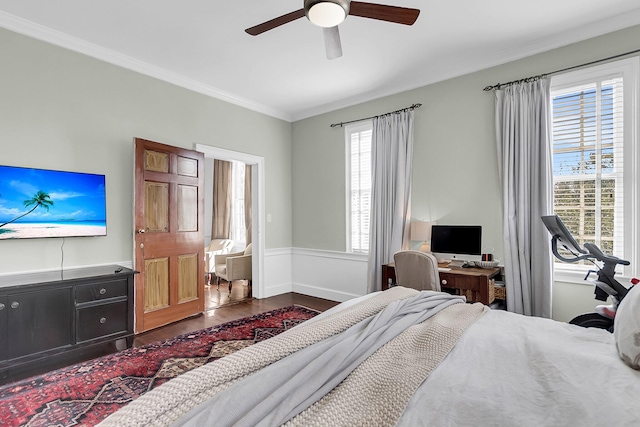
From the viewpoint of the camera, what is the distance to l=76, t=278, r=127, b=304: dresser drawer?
2830 millimetres

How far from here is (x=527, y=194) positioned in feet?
10.6

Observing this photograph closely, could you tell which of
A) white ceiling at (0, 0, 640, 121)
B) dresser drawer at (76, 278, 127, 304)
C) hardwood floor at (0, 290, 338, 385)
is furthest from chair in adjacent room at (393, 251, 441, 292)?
dresser drawer at (76, 278, 127, 304)

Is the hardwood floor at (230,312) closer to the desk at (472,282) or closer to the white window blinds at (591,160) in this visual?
the desk at (472,282)

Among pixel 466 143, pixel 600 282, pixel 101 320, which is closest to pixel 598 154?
pixel 466 143

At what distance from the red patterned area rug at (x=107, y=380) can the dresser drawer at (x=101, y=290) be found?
53cm

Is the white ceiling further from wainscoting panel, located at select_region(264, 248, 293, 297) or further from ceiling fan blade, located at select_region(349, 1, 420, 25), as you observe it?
wainscoting panel, located at select_region(264, 248, 293, 297)

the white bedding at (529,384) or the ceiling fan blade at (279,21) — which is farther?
the ceiling fan blade at (279,21)

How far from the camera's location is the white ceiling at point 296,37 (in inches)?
108

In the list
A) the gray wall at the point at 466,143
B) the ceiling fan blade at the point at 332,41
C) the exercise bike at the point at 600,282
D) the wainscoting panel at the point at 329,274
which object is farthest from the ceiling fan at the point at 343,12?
the wainscoting panel at the point at 329,274

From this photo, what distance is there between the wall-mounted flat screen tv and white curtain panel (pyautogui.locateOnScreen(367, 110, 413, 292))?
3108mm

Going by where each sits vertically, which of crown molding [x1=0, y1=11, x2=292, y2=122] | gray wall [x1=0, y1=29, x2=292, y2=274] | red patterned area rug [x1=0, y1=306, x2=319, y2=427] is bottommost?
red patterned area rug [x1=0, y1=306, x2=319, y2=427]

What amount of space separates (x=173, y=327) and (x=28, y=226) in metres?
1.70

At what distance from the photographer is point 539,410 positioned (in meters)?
1.02

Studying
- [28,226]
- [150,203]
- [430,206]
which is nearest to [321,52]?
[430,206]
